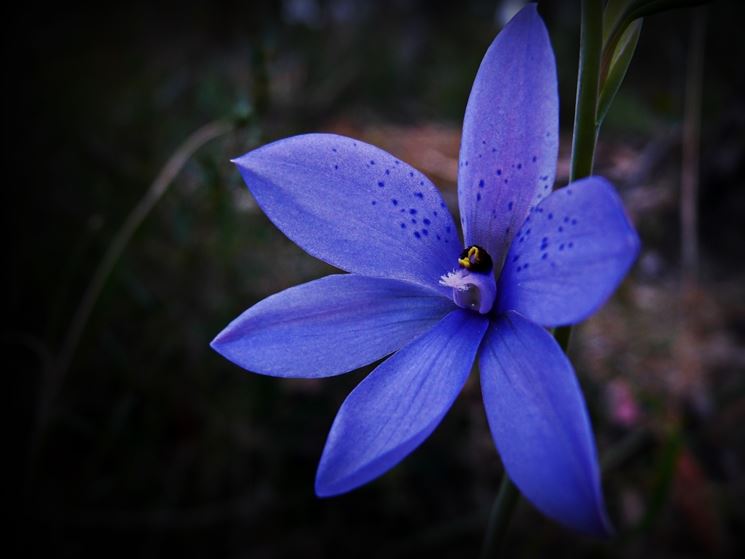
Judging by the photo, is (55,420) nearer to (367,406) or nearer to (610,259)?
(367,406)

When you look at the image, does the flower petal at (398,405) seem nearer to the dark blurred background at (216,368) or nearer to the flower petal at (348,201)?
the flower petal at (348,201)

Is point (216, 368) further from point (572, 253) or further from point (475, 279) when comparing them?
point (572, 253)

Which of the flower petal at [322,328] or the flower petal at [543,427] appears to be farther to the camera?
the flower petal at [322,328]

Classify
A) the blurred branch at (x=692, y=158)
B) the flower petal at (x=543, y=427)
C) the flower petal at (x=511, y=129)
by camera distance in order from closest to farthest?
1. the flower petal at (x=543, y=427)
2. the flower petal at (x=511, y=129)
3. the blurred branch at (x=692, y=158)

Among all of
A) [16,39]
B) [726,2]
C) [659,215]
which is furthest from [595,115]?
[726,2]

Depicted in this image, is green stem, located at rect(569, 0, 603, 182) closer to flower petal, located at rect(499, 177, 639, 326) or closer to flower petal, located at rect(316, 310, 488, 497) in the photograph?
flower petal, located at rect(499, 177, 639, 326)

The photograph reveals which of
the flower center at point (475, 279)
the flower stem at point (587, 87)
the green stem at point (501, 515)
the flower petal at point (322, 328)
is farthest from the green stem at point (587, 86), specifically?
the green stem at point (501, 515)

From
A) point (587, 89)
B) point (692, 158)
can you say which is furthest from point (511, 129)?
point (692, 158)

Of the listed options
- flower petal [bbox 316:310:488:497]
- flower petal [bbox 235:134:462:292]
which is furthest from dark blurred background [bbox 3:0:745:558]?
flower petal [bbox 316:310:488:497]
